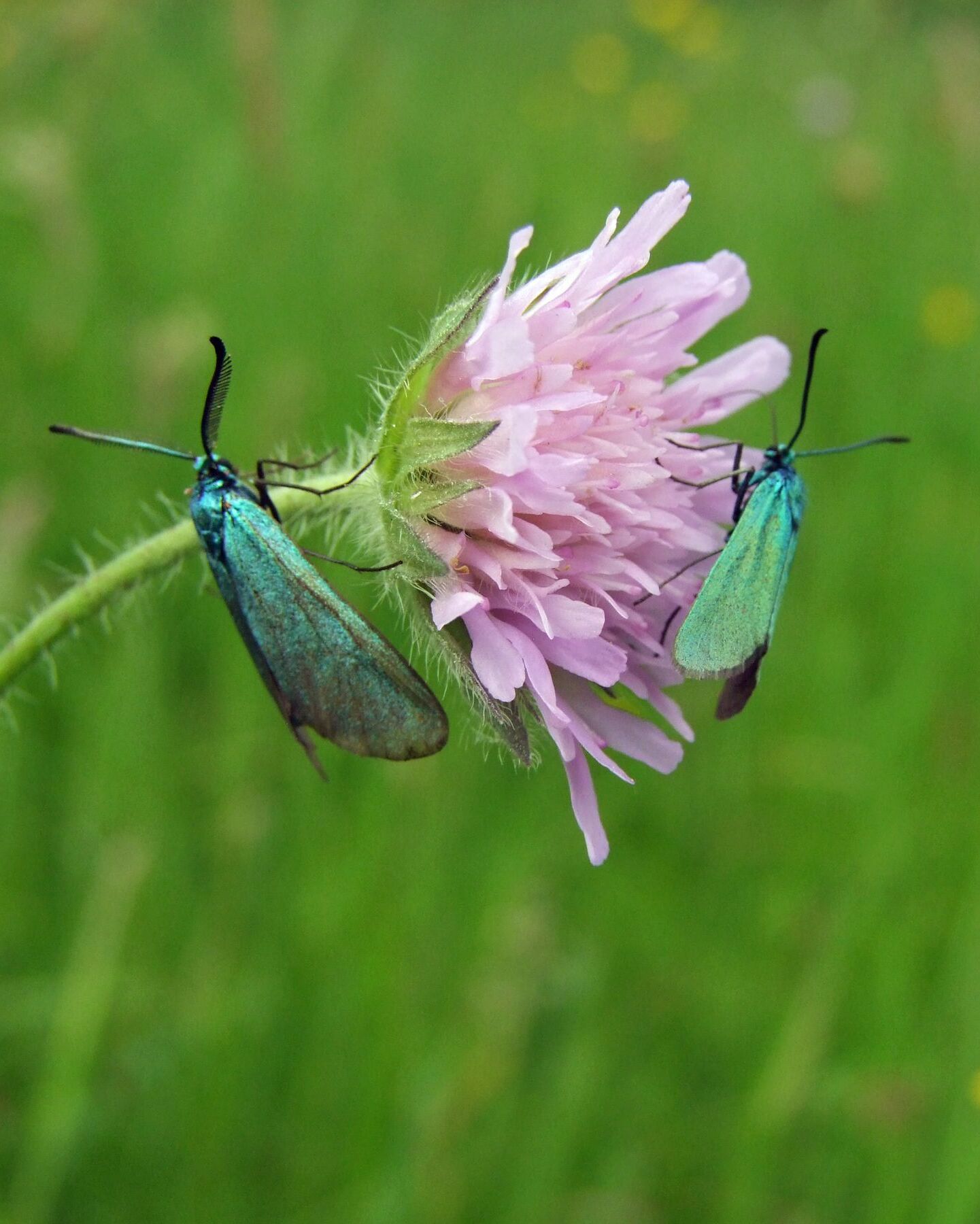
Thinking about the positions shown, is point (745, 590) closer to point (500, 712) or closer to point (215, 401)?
point (500, 712)

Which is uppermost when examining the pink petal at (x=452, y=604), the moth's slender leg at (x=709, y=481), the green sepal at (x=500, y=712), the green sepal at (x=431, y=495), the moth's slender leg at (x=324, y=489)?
the moth's slender leg at (x=324, y=489)

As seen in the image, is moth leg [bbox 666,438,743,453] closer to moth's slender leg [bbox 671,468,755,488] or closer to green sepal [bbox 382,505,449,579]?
moth's slender leg [bbox 671,468,755,488]

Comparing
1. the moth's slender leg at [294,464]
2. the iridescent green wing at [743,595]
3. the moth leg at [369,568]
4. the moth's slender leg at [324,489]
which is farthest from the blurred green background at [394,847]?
the iridescent green wing at [743,595]

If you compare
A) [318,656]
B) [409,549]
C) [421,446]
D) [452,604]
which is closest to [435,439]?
[421,446]

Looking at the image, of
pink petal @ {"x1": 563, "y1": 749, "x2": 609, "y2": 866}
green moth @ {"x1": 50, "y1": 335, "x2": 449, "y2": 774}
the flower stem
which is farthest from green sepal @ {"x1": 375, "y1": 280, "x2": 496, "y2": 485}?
pink petal @ {"x1": 563, "y1": 749, "x2": 609, "y2": 866}

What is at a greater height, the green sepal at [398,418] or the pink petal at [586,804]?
the green sepal at [398,418]

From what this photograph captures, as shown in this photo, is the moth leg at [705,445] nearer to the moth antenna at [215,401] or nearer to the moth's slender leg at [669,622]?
the moth's slender leg at [669,622]
